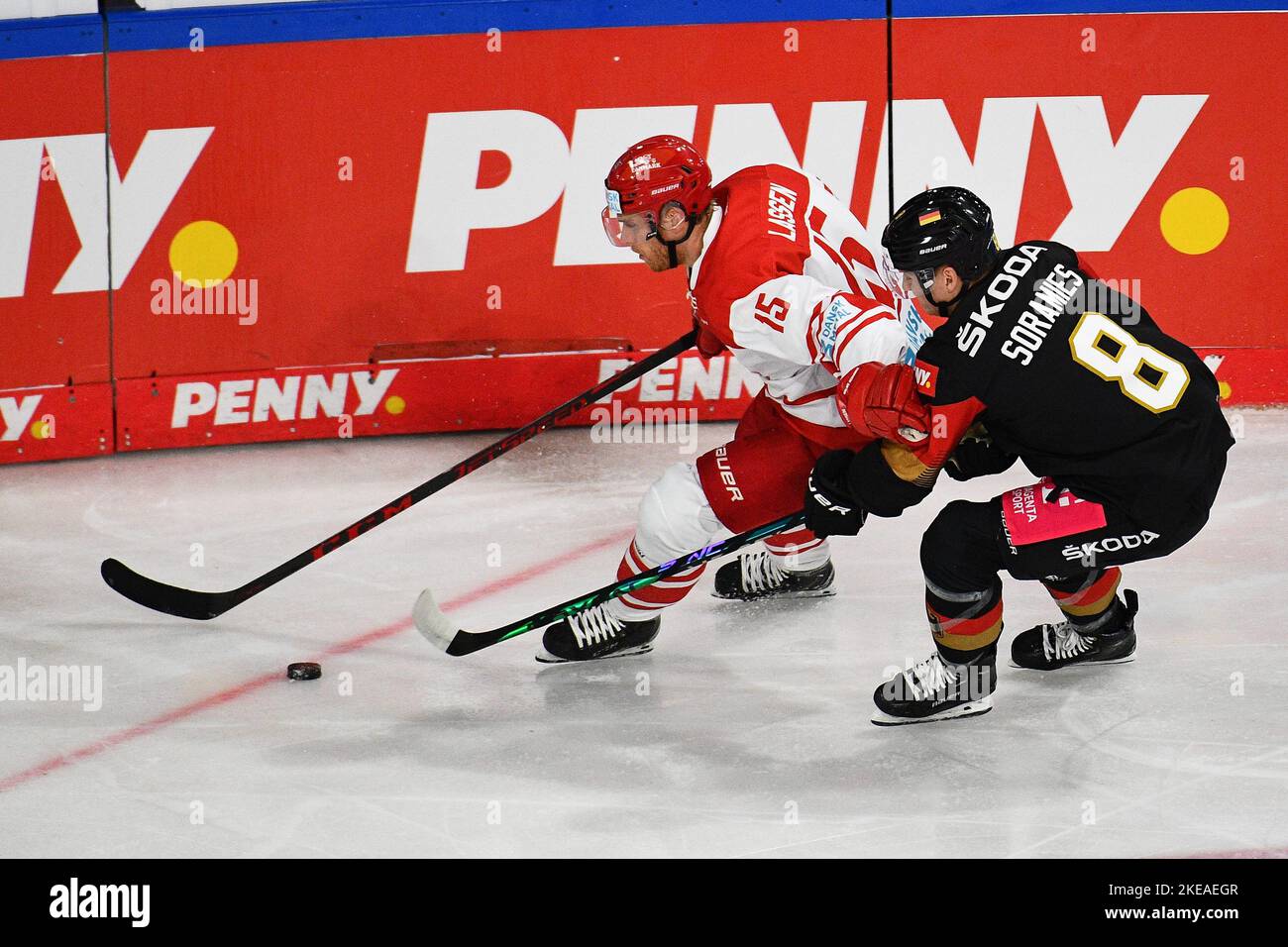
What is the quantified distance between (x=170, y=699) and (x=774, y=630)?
1541 millimetres

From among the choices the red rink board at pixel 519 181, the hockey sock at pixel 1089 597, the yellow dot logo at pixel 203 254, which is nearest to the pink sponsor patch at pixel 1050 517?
the hockey sock at pixel 1089 597

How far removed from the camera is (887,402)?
3.33 metres

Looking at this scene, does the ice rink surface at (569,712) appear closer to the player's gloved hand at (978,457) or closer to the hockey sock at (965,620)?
the hockey sock at (965,620)

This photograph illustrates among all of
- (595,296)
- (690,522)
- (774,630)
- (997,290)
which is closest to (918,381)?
(997,290)

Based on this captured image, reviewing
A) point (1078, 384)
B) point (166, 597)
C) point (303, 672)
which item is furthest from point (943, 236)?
point (166, 597)

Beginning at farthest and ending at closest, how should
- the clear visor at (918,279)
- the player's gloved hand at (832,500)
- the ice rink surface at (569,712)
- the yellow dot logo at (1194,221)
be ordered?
1. the yellow dot logo at (1194,221)
2. the player's gloved hand at (832,500)
3. the clear visor at (918,279)
4. the ice rink surface at (569,712)

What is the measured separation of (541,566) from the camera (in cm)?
483

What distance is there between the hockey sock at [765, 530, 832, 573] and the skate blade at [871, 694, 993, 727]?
35.3 inches

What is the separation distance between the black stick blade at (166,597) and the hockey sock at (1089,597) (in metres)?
2.14

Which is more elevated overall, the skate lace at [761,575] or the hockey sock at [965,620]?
the hockey sock at [965,620]

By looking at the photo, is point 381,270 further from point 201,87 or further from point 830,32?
point 830,32

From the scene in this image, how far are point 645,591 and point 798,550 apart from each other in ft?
2.04

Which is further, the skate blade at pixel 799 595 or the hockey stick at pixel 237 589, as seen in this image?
the skate blade at pixel 799 595

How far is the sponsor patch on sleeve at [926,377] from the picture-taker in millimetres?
3252
